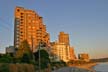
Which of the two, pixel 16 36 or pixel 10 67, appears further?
pixel 16 36

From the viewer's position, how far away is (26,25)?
13825cm

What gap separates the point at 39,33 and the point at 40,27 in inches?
229

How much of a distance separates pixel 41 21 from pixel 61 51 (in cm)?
5421

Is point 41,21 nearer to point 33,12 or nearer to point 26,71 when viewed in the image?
point 33,12

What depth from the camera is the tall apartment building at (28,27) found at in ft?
439

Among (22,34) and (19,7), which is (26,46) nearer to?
(22,34)

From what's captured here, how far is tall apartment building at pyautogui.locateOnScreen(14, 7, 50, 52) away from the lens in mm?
133875

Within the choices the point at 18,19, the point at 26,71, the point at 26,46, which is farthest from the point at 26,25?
the point at 26,71

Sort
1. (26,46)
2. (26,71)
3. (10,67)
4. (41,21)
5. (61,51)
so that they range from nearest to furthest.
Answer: (10,67) → (26,71) → (26,46) → (41,21) → (61,51)

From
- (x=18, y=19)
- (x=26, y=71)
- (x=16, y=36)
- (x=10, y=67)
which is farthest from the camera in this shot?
(x=18, y=19)

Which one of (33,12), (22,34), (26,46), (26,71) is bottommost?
(26,71)

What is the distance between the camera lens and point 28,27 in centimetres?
13712

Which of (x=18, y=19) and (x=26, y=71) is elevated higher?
(x=18, y=19)

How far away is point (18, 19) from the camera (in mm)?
138875
